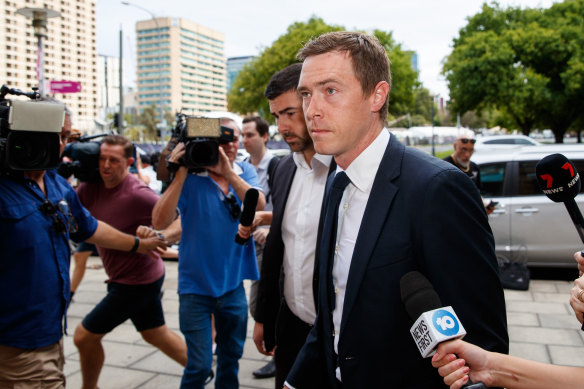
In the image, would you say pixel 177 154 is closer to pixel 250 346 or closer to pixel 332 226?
pixel 332 226

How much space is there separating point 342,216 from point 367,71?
54 cm

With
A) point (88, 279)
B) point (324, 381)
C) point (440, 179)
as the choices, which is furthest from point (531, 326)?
point (88, 279)

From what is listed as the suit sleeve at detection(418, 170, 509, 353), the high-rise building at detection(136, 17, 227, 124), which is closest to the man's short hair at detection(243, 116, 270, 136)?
the suit sleeve at detection(418, 170, 509, 353)

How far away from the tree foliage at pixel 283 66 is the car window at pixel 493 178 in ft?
97.5

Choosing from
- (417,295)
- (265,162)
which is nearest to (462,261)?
(417,295)

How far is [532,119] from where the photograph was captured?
2889 centimetres

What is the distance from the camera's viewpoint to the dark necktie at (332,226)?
1.77m

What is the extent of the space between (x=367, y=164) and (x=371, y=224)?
11.4 inches

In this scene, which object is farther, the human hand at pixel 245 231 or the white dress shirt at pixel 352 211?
the human hand at pixel 245 231

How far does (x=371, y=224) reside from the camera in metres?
1.52

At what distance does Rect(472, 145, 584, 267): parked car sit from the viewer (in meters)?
6.57

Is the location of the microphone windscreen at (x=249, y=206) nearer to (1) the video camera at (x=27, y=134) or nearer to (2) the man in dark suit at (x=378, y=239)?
(2) the man in dark suit at (x=378, y=239)

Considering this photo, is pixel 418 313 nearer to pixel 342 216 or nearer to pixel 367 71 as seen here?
pixel 342 216

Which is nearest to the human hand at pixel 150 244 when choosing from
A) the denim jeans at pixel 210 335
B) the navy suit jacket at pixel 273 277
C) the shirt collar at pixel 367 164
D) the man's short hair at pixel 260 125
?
the denim jeans at pixel 210 335
